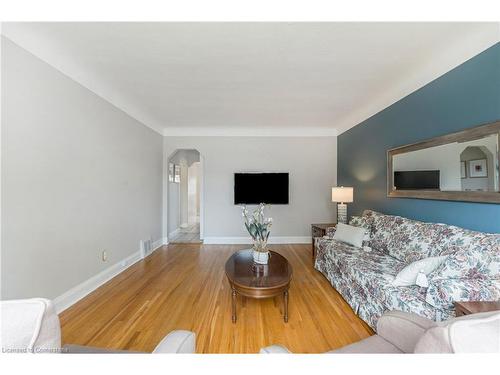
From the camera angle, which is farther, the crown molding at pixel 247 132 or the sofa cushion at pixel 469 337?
the crown molding at pixel 247 132

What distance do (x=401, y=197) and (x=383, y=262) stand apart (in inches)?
38.5

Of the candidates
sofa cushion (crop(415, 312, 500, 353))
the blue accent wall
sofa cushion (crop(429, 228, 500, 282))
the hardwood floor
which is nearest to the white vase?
the hardwood floor

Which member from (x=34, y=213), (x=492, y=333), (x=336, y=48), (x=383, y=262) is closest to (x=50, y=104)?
(x=34, y=213)

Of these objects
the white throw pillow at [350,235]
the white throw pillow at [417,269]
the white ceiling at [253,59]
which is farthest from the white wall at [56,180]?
the white throw pillow at [350,235]

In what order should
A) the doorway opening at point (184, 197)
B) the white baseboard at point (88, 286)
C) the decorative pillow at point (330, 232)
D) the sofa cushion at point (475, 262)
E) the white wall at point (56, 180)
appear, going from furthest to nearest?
1. the doorway opening at point (184, 197)
2. the decorative pillow at point (330, 232)
3. the white baseboard at point (88, 286)
4. the white wall at point (56, 180)
5. the sofa cushion at point (475, 262)

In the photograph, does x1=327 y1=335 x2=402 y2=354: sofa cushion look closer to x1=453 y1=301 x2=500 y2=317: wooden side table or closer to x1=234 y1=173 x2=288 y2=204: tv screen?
x1=453 y1=301 x2=500 y2=317: wooden side table

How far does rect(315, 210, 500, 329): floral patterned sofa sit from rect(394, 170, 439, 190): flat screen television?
41cm

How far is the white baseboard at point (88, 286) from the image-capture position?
194 cm

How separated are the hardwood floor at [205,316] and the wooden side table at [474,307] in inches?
28.4

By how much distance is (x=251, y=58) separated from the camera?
6.40 feet

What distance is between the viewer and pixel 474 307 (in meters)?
1.17

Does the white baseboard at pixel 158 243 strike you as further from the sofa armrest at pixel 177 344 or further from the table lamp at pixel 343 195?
the table lamp at pixel 343 195

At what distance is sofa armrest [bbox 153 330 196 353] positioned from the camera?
0.83 m
